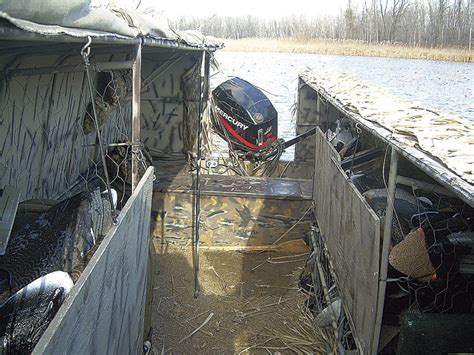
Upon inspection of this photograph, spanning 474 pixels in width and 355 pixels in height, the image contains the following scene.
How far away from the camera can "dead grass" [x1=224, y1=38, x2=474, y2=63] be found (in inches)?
671

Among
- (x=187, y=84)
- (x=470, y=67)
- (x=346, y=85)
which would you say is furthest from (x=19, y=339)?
(x=470, y=67)

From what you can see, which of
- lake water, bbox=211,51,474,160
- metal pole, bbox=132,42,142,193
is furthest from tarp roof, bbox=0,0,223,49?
lake water, bbox=211,51,474,160

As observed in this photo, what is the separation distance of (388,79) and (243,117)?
5873 millimetres

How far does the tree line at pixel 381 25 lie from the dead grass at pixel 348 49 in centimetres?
80

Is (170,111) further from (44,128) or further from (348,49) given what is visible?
(348,49)

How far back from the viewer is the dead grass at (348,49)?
1705 cm

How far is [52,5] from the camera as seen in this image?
1.83m

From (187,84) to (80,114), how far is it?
3.38 metres

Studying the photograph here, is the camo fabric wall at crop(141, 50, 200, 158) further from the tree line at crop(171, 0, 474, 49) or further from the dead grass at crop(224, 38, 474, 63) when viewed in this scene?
the dead grass at crop(224, 38, 474, 63)

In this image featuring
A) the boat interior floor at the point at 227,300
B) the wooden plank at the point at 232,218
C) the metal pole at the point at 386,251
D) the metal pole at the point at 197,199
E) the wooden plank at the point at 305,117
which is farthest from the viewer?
the wooden plank at the point at 305,117

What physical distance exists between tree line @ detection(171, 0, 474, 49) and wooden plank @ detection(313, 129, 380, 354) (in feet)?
34.0

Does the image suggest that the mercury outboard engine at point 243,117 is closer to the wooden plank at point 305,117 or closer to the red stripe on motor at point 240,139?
the red stripe on motor at point 240,139

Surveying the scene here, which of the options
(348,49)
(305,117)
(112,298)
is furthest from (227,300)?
(348,49)

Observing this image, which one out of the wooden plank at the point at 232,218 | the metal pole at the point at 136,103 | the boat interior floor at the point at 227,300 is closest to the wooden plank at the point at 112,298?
the metal pole at the point at 136,103
